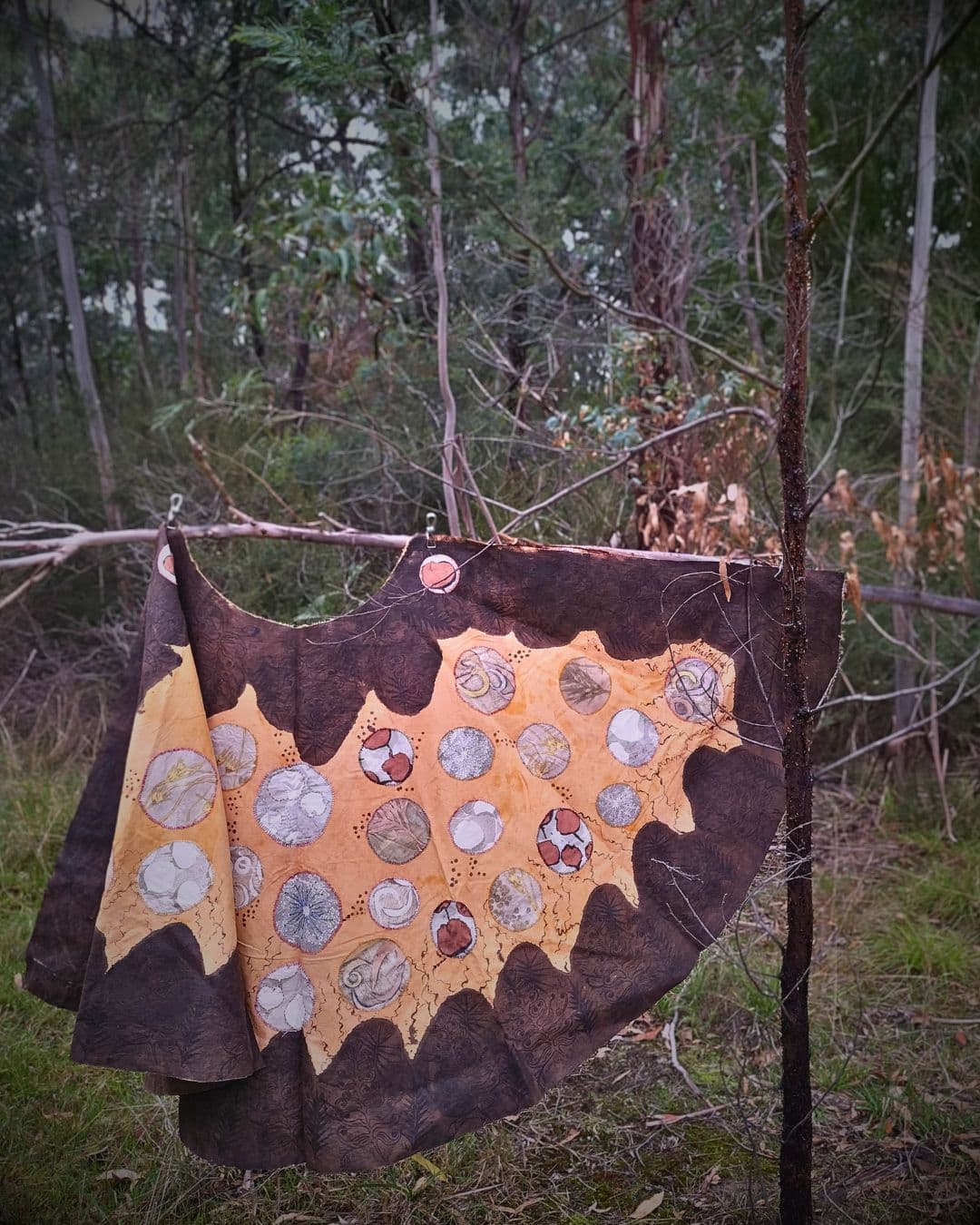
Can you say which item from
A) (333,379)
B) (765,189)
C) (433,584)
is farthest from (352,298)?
(433,584)

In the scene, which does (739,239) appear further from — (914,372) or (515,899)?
(515,899)

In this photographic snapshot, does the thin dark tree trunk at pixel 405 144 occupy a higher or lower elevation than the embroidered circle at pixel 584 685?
higher

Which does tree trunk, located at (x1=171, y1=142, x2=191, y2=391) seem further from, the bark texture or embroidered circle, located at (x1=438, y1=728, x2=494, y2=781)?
the bark texture

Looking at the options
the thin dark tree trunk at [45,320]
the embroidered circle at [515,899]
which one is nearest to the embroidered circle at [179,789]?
the embroidered circle at [515,899]

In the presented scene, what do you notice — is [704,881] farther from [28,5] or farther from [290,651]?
[28,5]

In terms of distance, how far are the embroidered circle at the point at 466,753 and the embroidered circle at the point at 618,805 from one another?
0.22 m

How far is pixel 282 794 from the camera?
66.4 inches

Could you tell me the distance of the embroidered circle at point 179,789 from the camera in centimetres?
158

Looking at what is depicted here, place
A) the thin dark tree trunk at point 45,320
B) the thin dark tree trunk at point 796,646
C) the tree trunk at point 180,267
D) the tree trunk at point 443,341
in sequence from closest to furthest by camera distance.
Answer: the thin dark tree trunk at point 796,646 < the tree trunk at point 443,341 < the tree trunk at point 180,267 < the thin dark tree trunk at point 45,320

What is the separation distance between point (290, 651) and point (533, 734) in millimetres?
469

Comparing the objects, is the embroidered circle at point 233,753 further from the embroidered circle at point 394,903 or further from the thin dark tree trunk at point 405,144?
the thin dark tree trunk at point 405,144

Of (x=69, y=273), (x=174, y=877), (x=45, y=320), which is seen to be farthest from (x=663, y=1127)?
(x=45, y=320)

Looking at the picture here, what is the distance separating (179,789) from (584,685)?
736 mm

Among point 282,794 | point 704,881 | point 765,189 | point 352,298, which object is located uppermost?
point 765,189
